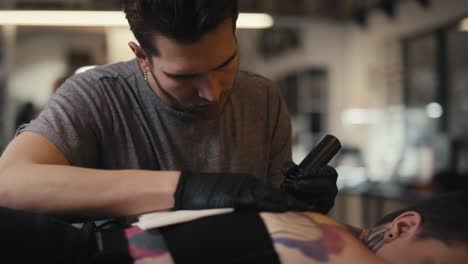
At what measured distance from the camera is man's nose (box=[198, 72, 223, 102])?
1.30 m

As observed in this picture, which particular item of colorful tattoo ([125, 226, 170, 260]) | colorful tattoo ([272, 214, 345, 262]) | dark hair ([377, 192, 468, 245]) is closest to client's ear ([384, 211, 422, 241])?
dark hair ([377, 192, 468, 245])

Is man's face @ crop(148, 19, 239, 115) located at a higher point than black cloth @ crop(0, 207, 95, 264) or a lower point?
higher

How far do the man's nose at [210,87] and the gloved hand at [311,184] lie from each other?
0.22m

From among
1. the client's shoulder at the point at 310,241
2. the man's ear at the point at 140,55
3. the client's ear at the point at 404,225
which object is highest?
the man's ear at the point at 140,55

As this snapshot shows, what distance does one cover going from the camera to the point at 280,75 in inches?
472

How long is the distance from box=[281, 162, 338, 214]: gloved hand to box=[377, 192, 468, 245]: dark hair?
0.19m

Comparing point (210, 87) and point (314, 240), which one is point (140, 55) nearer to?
point (210, 87)

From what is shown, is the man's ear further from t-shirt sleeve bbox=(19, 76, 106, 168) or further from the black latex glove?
the black latex glove

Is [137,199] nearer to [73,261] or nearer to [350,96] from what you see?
[73,261]

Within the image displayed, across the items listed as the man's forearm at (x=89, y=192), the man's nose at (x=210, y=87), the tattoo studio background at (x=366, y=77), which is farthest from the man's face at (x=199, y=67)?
the tattoo studio background at (x=366, y=77)

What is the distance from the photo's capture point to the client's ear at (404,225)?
123 centimetres

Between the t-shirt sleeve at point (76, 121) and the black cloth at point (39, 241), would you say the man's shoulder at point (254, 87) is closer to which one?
the t-shirt sleeve at point (76, 121)

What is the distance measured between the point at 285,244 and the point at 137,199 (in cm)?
27

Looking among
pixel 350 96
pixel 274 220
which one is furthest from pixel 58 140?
pixel 350 96
